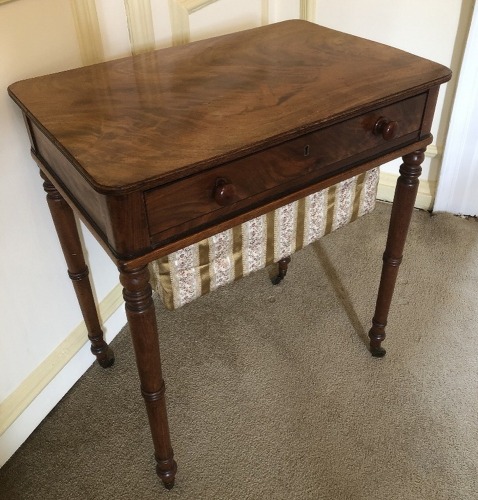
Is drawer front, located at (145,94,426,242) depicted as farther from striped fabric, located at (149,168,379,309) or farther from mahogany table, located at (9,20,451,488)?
striped fabric, located at (149,168,379,309)

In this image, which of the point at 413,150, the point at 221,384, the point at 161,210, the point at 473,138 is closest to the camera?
the point at 161,210

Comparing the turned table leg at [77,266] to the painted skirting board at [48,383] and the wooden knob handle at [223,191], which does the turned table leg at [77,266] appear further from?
the wooden knob handle at [223,191]

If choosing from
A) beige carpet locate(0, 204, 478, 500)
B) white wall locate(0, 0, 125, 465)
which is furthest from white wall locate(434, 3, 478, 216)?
white wall locate(0, 0, 125, 465)

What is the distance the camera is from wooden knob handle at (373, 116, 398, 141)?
1085mm

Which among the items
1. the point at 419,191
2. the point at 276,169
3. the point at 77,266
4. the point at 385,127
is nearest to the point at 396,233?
the point at 385,127

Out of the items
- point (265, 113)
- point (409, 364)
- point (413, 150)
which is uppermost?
point (265, 113)

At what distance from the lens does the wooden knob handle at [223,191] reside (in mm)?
906

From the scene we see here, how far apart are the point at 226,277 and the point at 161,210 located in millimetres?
388

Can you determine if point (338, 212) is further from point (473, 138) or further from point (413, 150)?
point (473, 138)

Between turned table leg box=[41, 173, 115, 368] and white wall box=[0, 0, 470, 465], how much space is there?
0.05 metres

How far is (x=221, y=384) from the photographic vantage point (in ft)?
4.95

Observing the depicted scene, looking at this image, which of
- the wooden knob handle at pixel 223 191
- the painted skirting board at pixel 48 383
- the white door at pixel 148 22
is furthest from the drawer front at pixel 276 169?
the painted skirting board at pixel 48 383

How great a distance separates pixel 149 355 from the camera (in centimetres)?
104

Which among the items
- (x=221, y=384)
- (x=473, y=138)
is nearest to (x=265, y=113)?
(x=221, y=384)
